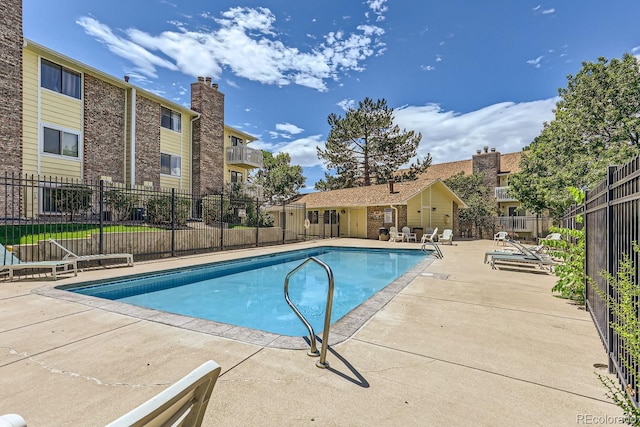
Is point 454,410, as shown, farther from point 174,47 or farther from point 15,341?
point 174,47

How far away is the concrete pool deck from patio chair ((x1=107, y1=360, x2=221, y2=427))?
4.09ft

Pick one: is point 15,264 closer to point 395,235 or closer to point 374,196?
point 395,235

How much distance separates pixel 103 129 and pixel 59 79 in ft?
8.83

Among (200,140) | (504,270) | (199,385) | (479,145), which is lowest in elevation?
(504,270)

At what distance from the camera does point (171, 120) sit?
64.1 feet

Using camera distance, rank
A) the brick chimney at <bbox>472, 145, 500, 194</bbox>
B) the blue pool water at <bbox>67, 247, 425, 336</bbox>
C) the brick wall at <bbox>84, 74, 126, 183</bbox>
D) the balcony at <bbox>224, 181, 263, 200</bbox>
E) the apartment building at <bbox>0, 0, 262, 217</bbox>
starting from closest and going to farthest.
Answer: the blue pool water at <bbox>67, 247, 425, 336</bbox> < the apartment building at <bbox>0, 0, 262, 217</bbox> < the brick wall at <bbox>84, 74, 126, 183</bbox> < the balcony at <bbox>224, 181, 263, 200</bbox> < the brick chimney at <bbox>472, 145, 500, 194</bbox>

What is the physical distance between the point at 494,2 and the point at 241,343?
1486cm

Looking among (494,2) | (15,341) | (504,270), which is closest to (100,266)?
(15,341)

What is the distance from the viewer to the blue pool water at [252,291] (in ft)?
20.8

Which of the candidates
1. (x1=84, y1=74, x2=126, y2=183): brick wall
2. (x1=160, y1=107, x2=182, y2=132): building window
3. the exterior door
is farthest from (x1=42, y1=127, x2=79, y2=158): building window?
the exterior door

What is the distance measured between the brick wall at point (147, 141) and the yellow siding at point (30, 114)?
4.41 m

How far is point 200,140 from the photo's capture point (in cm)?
2067

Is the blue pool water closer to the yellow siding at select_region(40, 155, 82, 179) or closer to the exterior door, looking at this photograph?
the yellow siding at select_region(40, 155, 82, 179)

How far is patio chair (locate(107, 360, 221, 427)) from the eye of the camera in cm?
91
